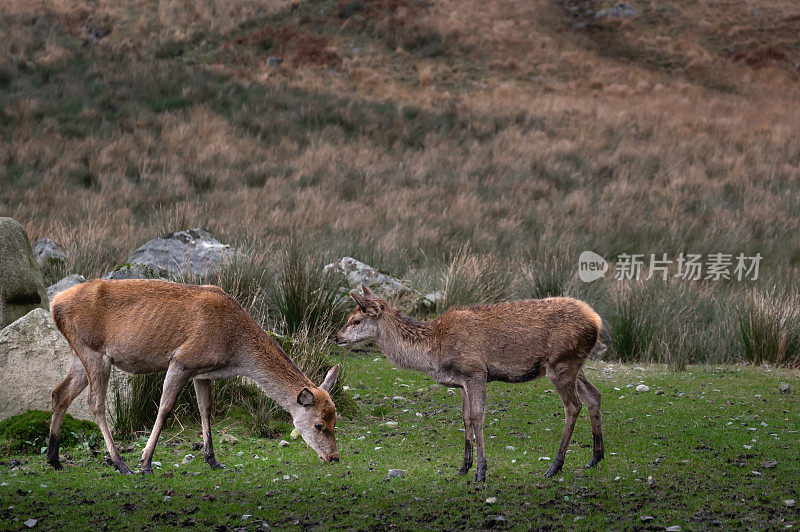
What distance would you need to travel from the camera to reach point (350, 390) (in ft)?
32.8

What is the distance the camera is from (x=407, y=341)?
21.9 feet

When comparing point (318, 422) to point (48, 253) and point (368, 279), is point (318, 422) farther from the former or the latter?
point (48, 253)

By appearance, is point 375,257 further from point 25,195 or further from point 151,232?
point 25,195

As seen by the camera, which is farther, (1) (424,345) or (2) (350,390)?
(2) (350,390)

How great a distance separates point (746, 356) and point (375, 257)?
734 centimetres

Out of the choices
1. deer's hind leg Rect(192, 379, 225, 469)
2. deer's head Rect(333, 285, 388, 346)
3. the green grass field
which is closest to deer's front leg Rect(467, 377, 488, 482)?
the green grass field

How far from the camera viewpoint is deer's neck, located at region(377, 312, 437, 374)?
656cm

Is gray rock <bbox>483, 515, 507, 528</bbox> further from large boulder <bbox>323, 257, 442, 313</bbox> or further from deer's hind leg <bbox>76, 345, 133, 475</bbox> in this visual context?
large boulder <bbox>323, 257, 442, 313</bbox>

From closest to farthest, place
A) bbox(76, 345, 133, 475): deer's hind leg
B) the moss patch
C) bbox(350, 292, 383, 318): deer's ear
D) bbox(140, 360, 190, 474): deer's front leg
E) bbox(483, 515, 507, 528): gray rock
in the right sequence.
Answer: bbox(483, 515, 507, 528): gray rock
bbox(140, 360, 190, 474): deer's front leg
bbox(76, 345, 133, 475): deer's hind leg
bbox(350, 292, 383, 318): deer's ear
the moss patch

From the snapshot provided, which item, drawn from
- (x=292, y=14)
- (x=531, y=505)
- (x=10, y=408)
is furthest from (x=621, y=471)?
(x=292, y=14)

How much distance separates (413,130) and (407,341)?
26504 mm

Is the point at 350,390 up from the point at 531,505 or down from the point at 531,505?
down

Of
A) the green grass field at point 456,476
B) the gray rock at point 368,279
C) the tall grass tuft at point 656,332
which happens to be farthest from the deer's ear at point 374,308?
the tall grass tuft at point 656,332

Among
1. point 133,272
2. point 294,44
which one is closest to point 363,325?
point 133,272
